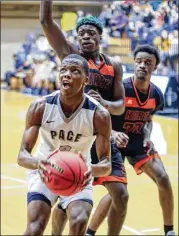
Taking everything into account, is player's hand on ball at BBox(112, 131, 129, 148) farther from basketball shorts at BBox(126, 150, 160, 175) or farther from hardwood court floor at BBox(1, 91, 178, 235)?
hardwood court floor at BBox(1, 91, 178, 235)

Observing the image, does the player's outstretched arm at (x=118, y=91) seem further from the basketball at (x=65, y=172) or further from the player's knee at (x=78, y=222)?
the basketball at (x=65, y=172)

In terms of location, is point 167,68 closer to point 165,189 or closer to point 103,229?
point 103,229

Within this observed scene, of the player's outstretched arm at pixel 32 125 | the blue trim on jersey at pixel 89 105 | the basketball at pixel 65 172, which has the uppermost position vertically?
the blue trim on jersey at pixel 89 105

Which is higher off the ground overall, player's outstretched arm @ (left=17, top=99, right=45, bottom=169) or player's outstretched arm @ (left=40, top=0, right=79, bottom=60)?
player's outstretched arm @ (left=40, top=0, right=79, bottom=60)

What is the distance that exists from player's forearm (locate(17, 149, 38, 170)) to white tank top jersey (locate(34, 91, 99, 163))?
234 mm

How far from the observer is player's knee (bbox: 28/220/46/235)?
389 cm

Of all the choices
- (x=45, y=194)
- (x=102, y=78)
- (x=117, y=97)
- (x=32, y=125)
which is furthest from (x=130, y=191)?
(x=32, y=125)

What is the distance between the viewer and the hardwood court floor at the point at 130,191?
271 inches

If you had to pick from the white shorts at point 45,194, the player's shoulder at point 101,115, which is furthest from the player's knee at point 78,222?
the player's shoulder at point 101,115

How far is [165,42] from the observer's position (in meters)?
17.7

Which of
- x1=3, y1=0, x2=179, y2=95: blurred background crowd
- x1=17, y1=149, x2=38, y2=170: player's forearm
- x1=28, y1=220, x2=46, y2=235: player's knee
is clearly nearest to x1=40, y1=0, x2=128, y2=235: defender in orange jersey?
x1=17, y1=149, x2=38, y2=170: player's forearm

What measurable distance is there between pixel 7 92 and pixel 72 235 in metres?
18.5

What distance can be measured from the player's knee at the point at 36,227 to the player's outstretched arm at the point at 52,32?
1.29m

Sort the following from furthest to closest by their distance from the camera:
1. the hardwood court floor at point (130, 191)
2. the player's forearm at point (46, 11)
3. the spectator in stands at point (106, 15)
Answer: the spectator in stands at point (106, 15) < the hardwood court floor at point (130, 191) < the player's forearm at point (46, 11)
